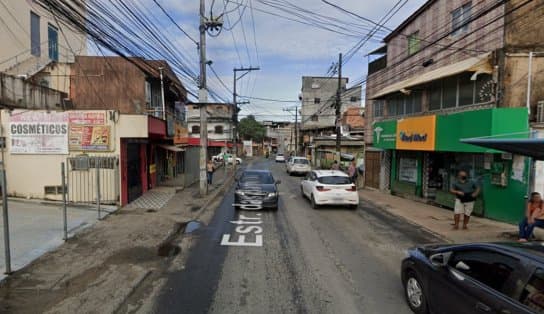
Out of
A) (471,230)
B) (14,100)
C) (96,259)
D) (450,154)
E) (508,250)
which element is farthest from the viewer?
(14,100)

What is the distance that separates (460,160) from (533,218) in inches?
215

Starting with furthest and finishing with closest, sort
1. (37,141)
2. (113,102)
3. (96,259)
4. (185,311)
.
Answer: (113,102)
(37,141)
(96,259)
(185,311)

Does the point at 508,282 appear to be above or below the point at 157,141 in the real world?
below

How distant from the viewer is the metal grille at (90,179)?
1220 cm

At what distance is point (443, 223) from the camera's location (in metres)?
10.9

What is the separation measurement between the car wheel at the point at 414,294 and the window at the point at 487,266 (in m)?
0.75

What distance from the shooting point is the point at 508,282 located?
3402mm

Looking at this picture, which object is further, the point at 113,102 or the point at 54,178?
the point at 113,102

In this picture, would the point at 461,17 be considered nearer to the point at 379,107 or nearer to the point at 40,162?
the point at 379,107

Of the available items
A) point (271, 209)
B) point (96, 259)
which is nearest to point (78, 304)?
point (96, 259)

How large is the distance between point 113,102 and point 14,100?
13.8 ft

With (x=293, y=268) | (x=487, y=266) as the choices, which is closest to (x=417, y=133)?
(x=293, y=268)

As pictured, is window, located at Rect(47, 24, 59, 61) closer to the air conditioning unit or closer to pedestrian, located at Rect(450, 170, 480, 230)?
pedestrian, located at Rect(450, 170, 480, 230)

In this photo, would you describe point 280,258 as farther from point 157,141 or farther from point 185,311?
point 157,141
